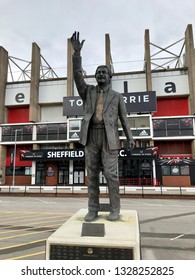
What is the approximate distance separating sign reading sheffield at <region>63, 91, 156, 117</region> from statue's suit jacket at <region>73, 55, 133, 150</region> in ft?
94.7

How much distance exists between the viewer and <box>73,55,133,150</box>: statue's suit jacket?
13.7 ft

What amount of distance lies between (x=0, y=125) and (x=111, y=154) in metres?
35.6

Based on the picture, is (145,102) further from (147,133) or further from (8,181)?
(8,181)

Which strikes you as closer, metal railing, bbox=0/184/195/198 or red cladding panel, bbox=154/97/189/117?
metal railing, bbox=0/184/195/198

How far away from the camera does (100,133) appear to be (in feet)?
14.2

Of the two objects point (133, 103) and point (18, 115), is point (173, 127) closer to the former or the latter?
point (133, 103)

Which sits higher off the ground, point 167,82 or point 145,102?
point 167,82

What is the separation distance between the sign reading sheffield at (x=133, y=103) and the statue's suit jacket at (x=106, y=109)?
28.9 meters

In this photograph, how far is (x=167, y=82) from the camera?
118 ft

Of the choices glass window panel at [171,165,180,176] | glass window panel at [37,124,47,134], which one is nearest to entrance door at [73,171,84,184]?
glass window panel at [37,124,47,134]

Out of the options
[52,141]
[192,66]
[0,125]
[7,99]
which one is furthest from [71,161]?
[192,66]

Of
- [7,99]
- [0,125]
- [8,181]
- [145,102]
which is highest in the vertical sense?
[7,99]

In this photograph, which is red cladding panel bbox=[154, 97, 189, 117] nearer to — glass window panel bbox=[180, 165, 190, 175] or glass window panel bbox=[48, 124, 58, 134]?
glass window panel bbox=[180, 165, 190, 175]
